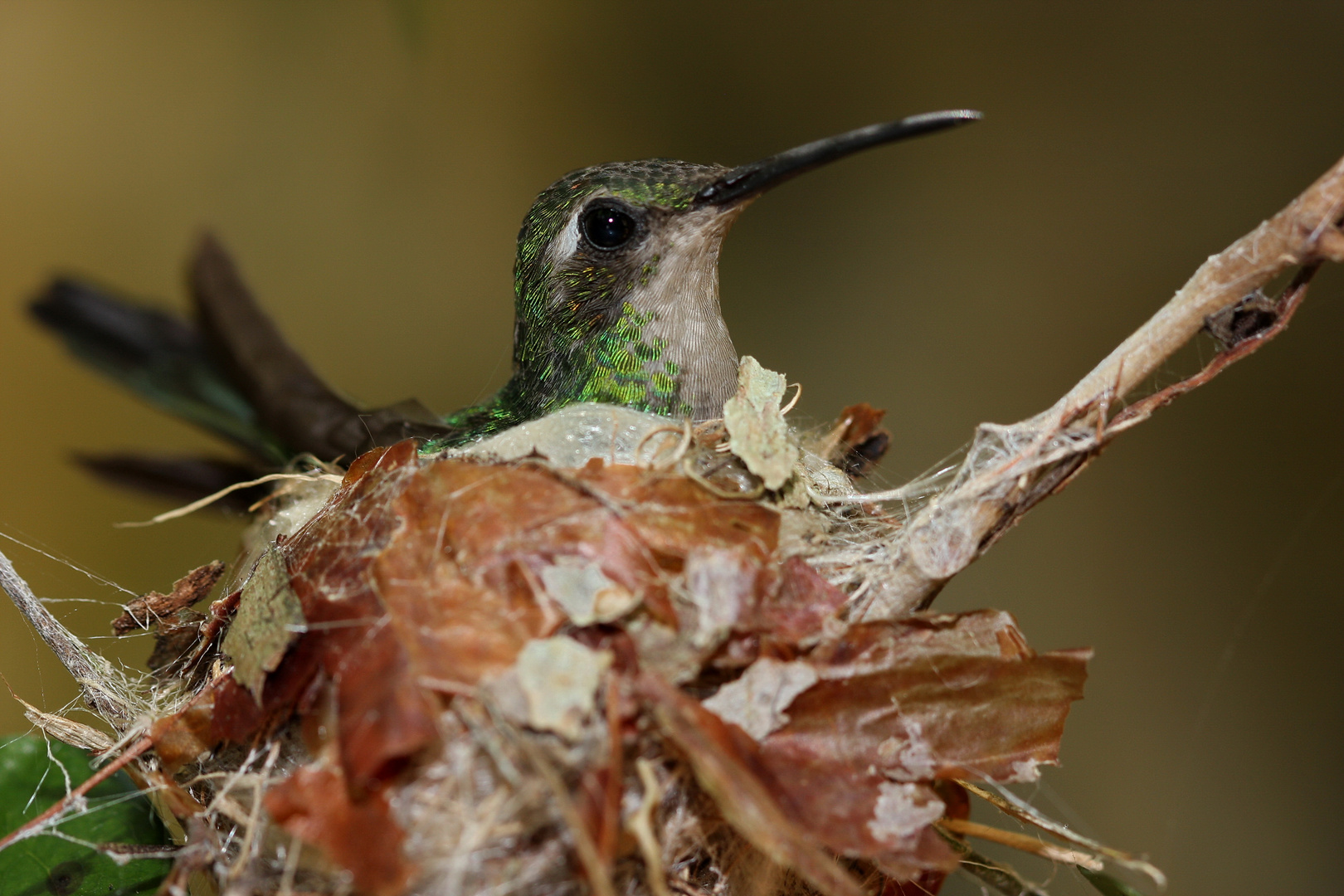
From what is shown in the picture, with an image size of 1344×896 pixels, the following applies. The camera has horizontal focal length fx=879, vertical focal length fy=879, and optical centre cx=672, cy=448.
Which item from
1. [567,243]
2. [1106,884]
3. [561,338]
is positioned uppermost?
[567,243]

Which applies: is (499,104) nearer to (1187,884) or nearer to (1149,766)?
(1149,766)

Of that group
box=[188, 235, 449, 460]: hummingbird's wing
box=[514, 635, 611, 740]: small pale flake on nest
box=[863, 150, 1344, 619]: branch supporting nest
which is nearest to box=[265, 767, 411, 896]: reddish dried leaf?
box=[514, 635, 611, 740]: small pale flake on nest

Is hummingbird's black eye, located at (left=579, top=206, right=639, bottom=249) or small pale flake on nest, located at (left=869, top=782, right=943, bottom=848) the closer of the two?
small pale flake on nest, located at (left=869, top=782, right=943, bottom=848)

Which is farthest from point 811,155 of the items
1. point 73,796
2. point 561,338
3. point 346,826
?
point 73,796

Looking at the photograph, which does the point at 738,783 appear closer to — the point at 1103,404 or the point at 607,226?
the point at 1103,404

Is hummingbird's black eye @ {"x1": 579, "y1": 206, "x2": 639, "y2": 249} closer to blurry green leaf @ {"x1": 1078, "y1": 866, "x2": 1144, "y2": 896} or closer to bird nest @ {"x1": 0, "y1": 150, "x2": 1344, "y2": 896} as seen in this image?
bird nest @ {"x1": 0, "y1": 150, "x2": 1344, "y2": 896}

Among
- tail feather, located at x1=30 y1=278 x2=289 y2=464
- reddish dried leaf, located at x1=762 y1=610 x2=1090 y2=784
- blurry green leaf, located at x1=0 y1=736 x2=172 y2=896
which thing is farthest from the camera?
tail feather, located at x1=30 y1=278 x2=289 y2=464
